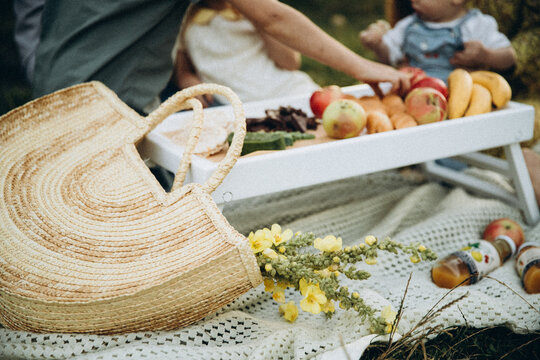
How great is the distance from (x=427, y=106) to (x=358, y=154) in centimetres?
33

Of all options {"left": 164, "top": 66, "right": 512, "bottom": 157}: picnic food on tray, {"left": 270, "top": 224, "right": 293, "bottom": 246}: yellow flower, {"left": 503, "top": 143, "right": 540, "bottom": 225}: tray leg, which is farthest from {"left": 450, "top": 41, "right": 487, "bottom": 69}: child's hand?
{"left": 270, "top": 224, "right": 293, "bottom": 246}: yellow flower

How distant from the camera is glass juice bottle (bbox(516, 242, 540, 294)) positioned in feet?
4.05

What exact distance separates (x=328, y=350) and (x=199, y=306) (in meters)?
0.28

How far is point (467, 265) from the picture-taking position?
1295 millimetres

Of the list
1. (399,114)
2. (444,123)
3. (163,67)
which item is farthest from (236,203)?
(444,123)

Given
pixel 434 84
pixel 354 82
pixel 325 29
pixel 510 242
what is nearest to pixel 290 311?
pixel 510 242

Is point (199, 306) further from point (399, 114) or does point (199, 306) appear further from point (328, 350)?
point (399, 114)

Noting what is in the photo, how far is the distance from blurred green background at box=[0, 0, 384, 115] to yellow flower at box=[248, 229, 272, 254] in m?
2.16

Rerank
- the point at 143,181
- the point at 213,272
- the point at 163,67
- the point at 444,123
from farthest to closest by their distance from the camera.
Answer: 1. the point at 163,67
2. the point at 444,123
3. the point at 143,181
4. the point at 213,272

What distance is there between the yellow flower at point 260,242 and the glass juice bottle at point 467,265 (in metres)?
0.59

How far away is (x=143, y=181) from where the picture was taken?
1.04 m

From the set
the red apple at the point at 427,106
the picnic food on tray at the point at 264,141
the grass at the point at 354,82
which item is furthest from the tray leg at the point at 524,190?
the picnic food on tray at the point at 264,141

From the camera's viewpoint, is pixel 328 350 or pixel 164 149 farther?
pixel 164 149

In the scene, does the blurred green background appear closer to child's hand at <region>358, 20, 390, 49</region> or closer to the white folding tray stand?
child's hand at <region>358, 20, 390, 49</region>
